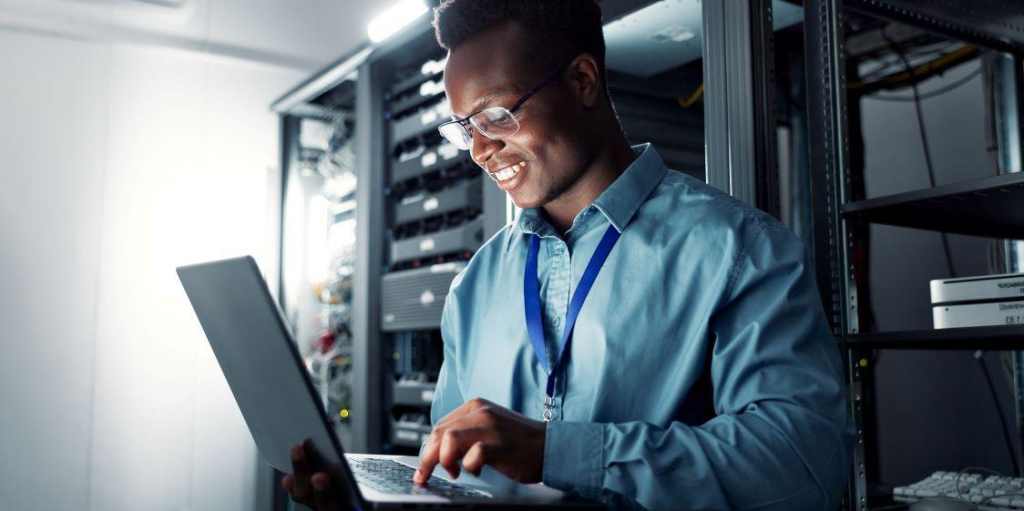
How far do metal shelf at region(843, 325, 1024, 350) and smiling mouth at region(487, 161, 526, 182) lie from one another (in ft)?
2.03

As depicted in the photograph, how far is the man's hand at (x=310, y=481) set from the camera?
0.79 meters

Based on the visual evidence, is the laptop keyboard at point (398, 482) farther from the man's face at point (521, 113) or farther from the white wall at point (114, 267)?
the white wall at point (114, 267)

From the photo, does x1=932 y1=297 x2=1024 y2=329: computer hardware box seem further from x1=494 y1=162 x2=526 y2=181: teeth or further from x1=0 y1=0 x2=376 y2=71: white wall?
x1=0 y1=0 x2=376 y2=71: white wall

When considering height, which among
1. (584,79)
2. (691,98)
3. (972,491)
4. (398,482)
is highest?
(691,98)

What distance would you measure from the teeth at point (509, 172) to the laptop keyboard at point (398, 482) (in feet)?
1.30

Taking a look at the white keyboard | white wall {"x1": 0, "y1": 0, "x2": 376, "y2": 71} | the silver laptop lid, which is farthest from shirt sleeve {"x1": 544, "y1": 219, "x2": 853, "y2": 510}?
white wall {"x1": 0, "y1": 0, "x2": 376, "y2": 71}

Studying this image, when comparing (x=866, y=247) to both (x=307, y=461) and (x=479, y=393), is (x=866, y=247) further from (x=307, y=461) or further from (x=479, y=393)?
(x=307, y=461)

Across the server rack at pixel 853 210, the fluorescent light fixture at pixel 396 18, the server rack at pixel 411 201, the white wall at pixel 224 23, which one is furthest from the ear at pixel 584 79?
the white wall at pixel 224 23

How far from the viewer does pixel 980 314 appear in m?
1.35

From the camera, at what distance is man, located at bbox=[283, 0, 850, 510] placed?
85cm

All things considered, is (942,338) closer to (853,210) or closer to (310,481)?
(853,210)

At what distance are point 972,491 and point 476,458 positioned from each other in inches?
42.0

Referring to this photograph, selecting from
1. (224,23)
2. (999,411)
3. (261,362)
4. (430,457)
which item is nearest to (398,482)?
(430,457)

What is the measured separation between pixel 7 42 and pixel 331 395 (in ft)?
4.89
